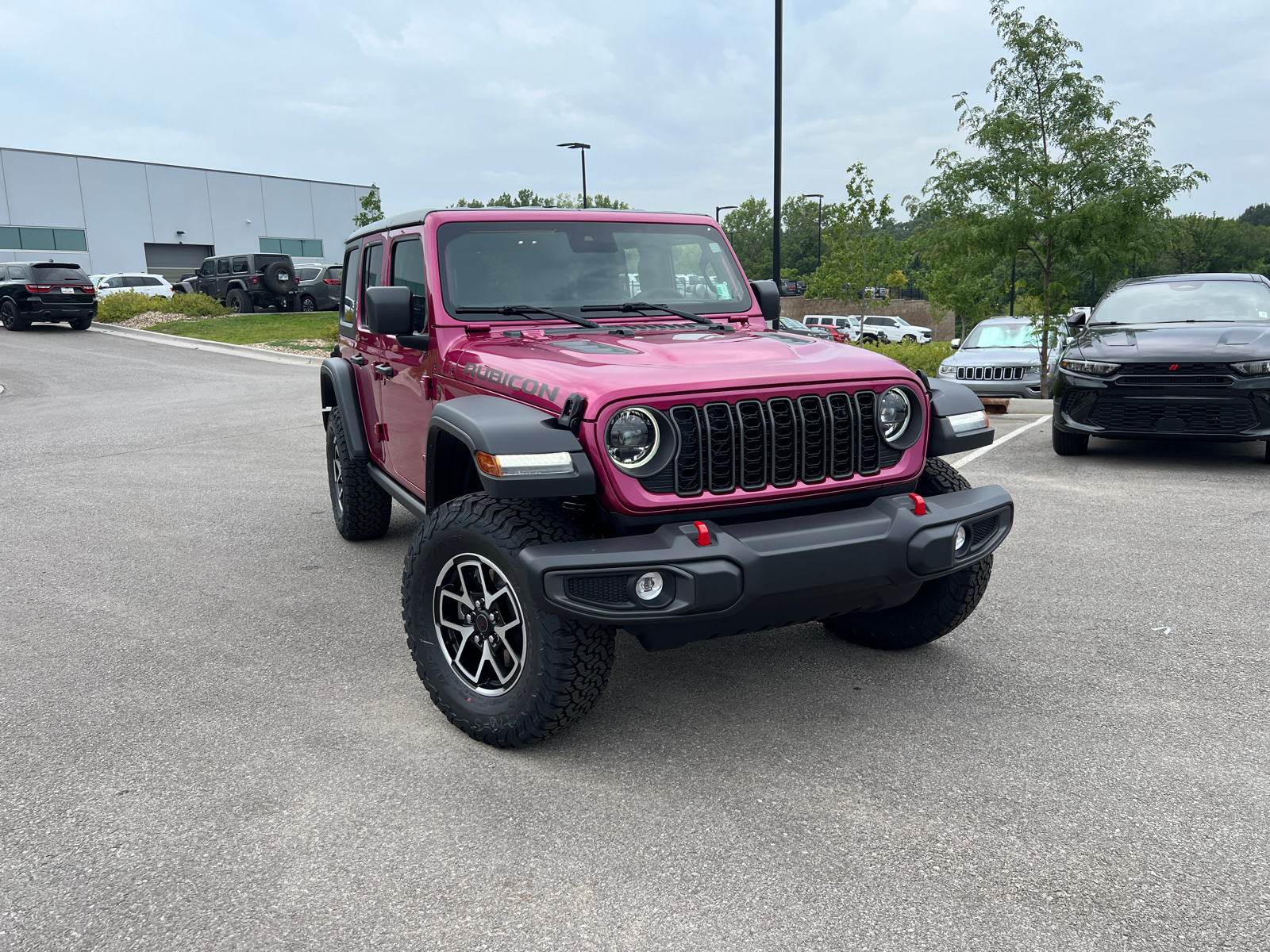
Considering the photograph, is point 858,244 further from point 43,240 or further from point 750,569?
point 43,240

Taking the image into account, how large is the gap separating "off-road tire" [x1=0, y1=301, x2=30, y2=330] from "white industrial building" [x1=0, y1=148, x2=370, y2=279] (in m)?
24.9

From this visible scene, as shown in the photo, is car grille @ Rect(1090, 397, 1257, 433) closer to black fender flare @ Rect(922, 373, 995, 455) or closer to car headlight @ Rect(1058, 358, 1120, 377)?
car headlight @ Rect(1058, 358, 1120, 377)

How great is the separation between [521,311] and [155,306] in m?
29.8

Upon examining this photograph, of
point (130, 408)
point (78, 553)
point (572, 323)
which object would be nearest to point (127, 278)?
point (130, 408)

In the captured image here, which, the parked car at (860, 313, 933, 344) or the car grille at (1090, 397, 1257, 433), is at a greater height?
the car grille at (1090, 397, 1257, 433)

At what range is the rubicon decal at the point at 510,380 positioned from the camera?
3.34 metres

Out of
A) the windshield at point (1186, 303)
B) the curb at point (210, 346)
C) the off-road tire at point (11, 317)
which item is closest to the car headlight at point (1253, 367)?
the windshield at point (1186, 303)

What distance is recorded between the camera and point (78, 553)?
609cm

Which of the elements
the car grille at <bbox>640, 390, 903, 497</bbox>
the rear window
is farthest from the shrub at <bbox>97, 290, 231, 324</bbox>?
the car grille at <bbox>640, 390, 903, 497</bbox>

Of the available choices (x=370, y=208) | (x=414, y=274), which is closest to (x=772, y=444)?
(x=414, y=274)

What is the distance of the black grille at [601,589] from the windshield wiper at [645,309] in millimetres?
1798

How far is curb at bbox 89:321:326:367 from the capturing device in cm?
2039

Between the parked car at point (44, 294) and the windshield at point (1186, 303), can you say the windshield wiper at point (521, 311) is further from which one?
the parked car at point (44, 294)

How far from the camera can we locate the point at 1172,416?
7.99 metres
